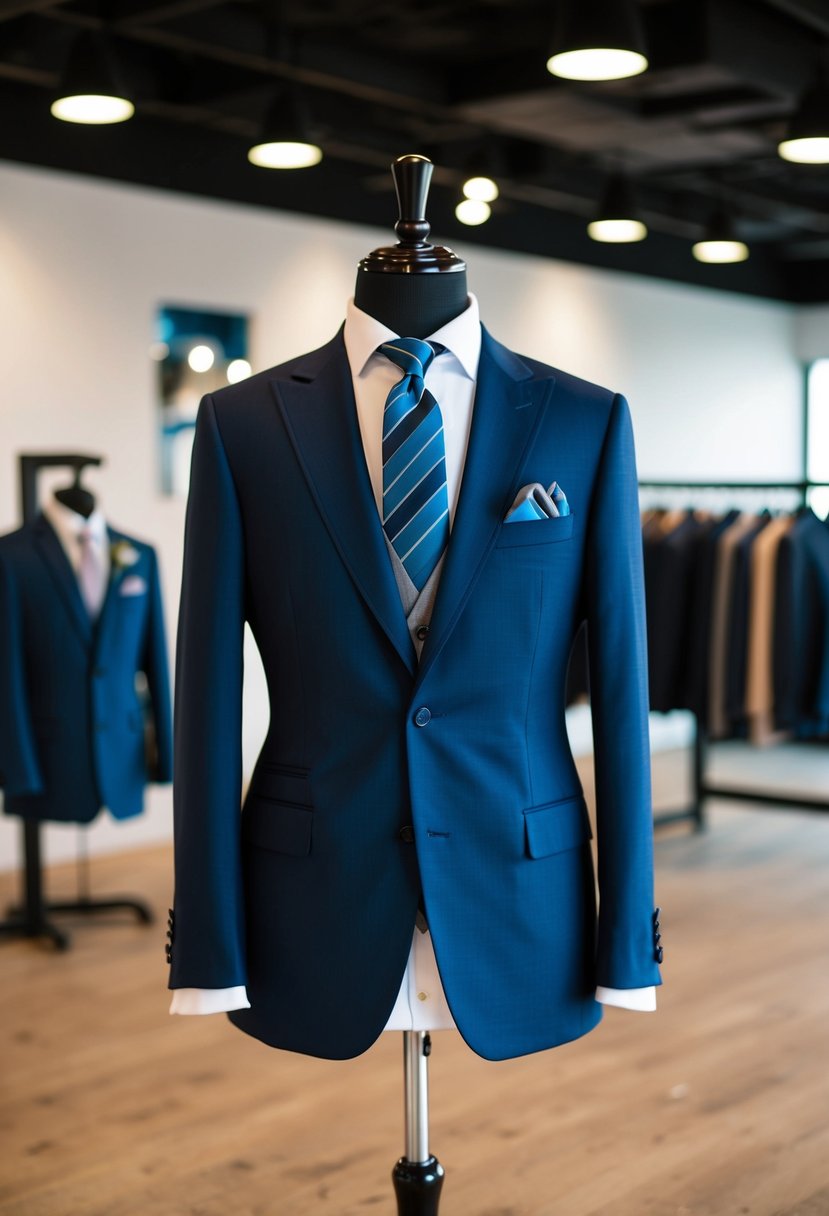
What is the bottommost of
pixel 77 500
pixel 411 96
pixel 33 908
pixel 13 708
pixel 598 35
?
pixel 33 908

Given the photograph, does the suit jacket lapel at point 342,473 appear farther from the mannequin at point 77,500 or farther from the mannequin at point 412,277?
the mannequin at point 77,500

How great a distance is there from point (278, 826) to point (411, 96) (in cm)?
457

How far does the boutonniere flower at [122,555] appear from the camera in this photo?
443 centimetres

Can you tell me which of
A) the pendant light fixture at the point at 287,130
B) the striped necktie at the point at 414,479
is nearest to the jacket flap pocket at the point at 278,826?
the striped necktie at the point at 414,479

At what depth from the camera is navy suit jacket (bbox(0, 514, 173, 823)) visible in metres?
4.26

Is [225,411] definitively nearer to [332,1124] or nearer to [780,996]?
[332,1124]

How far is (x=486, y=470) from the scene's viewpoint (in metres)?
1.67

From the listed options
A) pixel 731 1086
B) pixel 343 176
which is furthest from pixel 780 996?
pixel 343 176

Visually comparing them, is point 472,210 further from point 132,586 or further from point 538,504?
point 538,504

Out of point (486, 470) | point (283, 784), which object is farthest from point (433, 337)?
point (283, 784)

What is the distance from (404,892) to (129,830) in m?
4.62

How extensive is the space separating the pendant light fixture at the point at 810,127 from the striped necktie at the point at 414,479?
3.41 meters

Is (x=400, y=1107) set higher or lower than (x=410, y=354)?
lower

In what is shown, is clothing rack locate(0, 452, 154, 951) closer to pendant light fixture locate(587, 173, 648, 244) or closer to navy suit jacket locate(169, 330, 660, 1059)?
pendant light fixture locate(587, 173, 648, 244)
